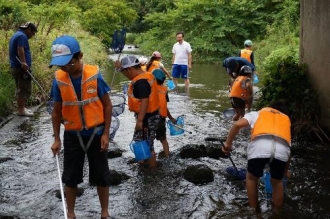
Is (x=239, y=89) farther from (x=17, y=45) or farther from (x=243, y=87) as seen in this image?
(x=17, y=45)

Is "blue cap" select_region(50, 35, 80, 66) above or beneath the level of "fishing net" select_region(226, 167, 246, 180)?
above

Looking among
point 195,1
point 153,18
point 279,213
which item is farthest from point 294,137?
point 153,18

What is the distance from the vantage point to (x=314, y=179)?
6270mm

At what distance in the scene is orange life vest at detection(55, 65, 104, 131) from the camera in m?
4.36

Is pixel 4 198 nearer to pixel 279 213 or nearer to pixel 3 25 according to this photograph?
pixel 279 213

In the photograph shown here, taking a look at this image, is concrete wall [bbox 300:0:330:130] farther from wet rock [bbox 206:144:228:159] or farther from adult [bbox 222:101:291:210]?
adult [bbox 222:101:291:210]

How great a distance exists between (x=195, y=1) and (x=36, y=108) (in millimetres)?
21449

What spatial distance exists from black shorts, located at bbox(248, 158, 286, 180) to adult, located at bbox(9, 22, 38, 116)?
19.9 feet

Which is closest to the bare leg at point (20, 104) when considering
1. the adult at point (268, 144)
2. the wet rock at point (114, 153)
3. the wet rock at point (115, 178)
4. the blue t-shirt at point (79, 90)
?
the wet rock at point (114, 153)

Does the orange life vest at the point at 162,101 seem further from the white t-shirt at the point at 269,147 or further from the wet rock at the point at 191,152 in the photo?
the white t-shirt at the point at 269,147

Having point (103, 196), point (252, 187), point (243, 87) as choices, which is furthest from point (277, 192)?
point (243, 87)

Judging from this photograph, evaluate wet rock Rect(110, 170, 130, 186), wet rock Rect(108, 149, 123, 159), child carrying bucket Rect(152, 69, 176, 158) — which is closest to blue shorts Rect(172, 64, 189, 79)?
wet rock Rect(108, 149, 123, 159)

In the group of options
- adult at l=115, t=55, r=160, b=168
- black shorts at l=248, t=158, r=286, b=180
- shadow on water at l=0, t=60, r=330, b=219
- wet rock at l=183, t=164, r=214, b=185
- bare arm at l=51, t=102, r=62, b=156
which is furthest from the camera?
wet rock at l=183, t=164, r=214, b=185

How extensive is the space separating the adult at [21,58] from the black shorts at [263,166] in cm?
606
